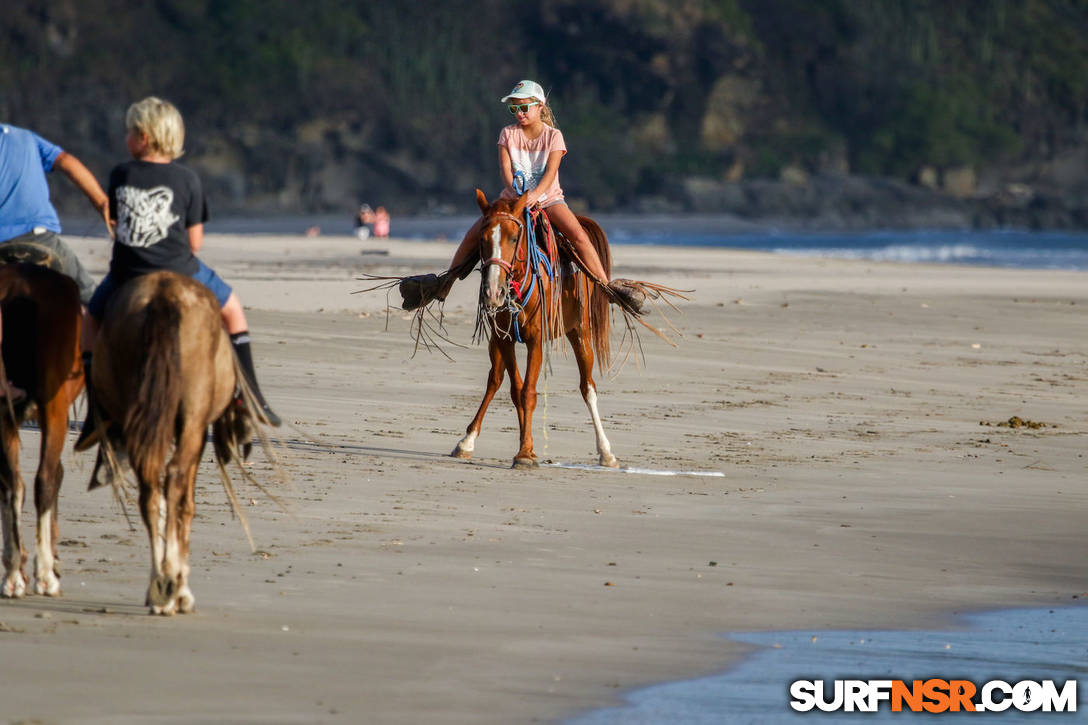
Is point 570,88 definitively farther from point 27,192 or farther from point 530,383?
point 27,192

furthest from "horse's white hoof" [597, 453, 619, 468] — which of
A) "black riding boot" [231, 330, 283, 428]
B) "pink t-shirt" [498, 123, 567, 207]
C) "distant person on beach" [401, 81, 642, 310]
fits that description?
"black riding boot" [231, 330, 283, 428]

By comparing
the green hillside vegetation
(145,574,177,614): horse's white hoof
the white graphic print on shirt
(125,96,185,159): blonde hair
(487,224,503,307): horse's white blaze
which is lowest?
(145,574,177,614): horse's white hoof

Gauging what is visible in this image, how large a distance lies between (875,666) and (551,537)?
7.86ft

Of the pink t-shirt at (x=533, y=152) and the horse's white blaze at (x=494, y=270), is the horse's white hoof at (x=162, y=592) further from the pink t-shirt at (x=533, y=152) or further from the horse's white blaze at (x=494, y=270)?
the pink t-shirt at (x=533, y=152)

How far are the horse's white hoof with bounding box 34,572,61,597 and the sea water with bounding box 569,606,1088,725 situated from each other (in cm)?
230

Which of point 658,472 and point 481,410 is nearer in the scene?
point 658,472

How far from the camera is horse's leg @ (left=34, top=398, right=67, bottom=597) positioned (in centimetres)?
631

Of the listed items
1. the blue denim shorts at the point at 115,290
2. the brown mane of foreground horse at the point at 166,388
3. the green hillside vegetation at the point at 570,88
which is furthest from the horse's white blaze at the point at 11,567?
the green hillside vegetation at the point at 570,88

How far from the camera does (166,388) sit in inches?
236

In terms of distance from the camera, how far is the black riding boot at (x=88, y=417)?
6431 millimetres

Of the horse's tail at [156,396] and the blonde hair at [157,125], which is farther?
the blonde hair at [157,125]

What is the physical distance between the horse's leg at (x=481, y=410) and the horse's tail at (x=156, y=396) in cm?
430

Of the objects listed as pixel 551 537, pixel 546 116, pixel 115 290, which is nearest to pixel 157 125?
pixel 115 290

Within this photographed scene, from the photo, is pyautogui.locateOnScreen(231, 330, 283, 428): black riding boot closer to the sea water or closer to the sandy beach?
the sandy beach
